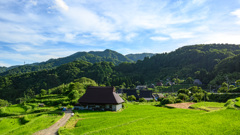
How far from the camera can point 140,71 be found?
5487 inches

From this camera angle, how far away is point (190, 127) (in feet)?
46.9

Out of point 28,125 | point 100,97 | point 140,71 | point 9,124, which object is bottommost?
point 9,124

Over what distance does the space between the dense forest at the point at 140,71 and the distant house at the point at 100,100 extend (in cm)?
5864

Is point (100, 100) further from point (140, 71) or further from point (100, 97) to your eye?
point (140, 71)

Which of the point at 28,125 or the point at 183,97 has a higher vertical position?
the point at 183,97

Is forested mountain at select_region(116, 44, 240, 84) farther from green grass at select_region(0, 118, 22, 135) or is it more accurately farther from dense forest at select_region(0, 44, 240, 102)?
green grass at select_region(0, 118, 22, 135)

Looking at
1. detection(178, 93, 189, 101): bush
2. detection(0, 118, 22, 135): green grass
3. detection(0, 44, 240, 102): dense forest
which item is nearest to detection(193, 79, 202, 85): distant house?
detection(0, 44, 240, 102): dense forest

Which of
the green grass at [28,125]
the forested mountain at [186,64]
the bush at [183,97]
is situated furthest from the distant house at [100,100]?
the forested mountain at [186,64]

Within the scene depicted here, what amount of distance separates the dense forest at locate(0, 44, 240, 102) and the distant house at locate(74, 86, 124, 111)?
192 ft

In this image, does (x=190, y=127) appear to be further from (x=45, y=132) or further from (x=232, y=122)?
(x=45, y=132)

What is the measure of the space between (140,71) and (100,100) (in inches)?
4347

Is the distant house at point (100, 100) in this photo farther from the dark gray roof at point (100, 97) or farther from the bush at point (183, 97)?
the bush at point (183, 97)

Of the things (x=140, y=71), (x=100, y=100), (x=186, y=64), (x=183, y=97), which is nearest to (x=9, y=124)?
(x=100, y=100)

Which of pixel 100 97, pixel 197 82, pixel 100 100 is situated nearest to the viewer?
pixel 100 100
